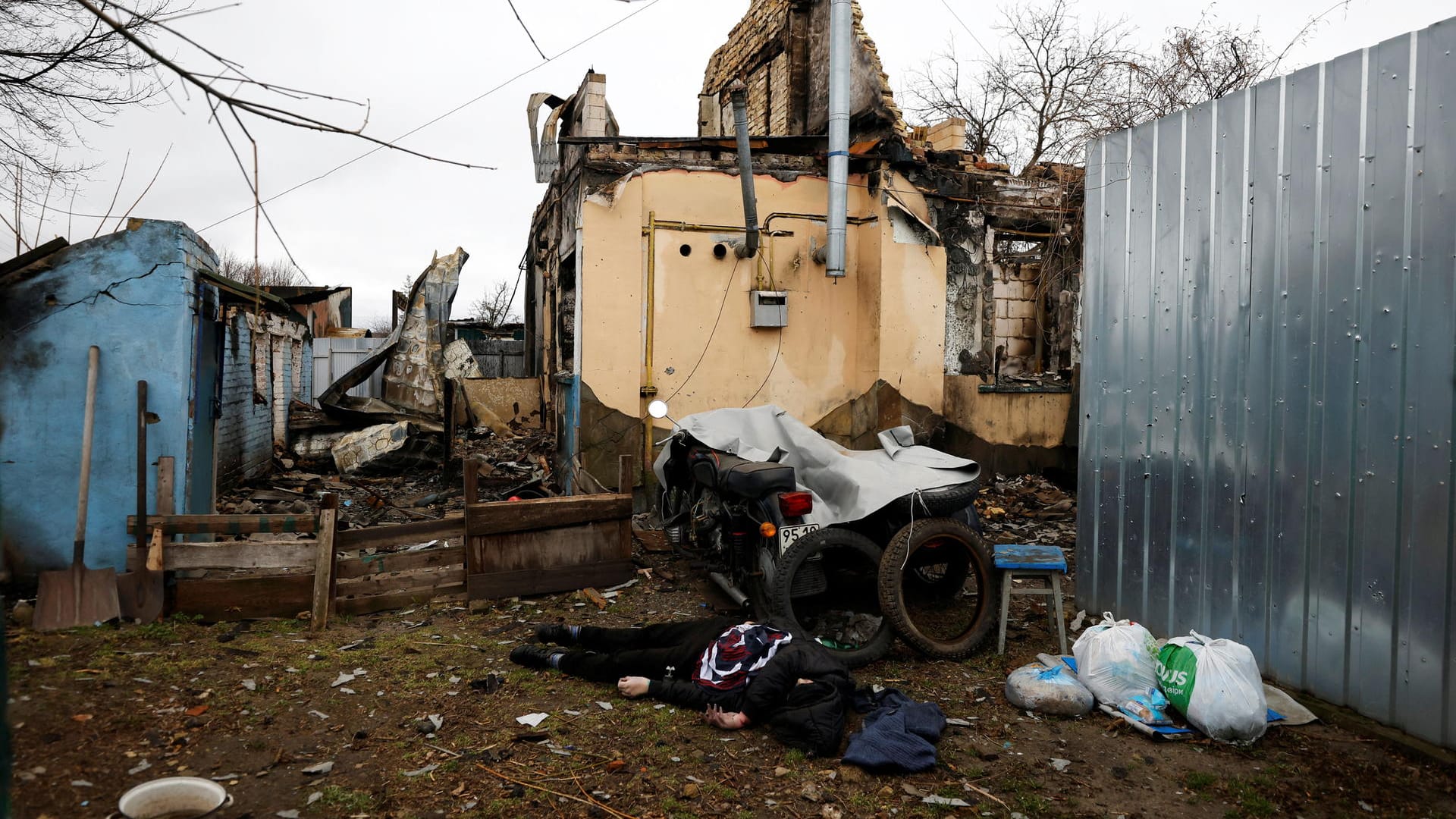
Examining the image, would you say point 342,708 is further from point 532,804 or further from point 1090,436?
point 1090,436

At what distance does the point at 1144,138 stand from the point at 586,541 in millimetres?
4839

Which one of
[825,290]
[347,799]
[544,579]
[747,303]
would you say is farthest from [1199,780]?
[825,290]

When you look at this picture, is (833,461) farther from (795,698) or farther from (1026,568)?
(795,698)

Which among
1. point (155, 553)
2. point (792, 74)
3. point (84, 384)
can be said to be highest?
point (792, 74)

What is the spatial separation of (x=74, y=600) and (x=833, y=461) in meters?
5.07

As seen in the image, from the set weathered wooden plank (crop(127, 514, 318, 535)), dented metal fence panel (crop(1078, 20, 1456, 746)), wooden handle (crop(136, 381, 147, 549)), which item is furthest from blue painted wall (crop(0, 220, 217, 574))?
dented metal fence panel (crop(1078, 20, 1456, 746))

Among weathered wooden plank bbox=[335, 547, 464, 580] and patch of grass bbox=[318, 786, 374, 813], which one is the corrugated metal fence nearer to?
weathered wooden plank bbox=[335, 547, 464, 580]

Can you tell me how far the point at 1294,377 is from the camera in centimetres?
A: 423

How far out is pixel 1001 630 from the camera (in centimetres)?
506

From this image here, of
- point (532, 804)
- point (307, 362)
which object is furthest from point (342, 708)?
point (307, 362)

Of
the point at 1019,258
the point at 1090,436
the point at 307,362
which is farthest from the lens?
the point at 307,362

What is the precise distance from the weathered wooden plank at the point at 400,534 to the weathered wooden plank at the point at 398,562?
0.31 feet

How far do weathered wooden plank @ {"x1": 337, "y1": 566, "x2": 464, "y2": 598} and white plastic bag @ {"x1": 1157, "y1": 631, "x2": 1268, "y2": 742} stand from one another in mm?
4672

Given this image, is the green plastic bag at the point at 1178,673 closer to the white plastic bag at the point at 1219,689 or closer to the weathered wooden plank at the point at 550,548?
the white plastic bag at the point at 1219,689
